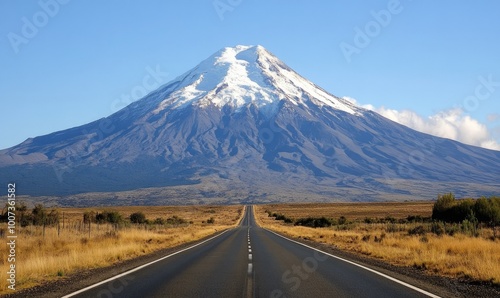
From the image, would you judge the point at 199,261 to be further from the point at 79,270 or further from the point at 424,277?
the point at 424,277

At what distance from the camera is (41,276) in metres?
16.9

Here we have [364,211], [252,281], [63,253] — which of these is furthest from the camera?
[364,211]

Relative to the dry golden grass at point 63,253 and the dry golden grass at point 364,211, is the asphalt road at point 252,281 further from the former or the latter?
the dry golden grass at point 364,211

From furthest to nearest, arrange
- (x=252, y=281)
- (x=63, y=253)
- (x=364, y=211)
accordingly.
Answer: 1. (x=364, y=211)
2. (x=63, y=253)
3. (x=252, y=281)

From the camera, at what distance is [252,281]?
50.3 ft

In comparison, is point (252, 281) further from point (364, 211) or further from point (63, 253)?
point (364, 211)

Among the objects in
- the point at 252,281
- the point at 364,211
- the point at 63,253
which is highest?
the point at 63,253

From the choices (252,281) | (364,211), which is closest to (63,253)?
(252,281)

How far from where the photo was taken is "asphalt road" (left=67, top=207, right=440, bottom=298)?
13.3 metres

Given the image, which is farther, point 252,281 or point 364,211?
point 364,211

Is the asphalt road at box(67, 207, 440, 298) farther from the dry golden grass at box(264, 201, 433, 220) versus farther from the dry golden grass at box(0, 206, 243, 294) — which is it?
the dry golden grass at box(264, 201, 433, 220)

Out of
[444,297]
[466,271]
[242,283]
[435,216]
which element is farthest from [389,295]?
[435,216]

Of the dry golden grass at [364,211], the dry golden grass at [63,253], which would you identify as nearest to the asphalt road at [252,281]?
the dry golden grass at [63,253]

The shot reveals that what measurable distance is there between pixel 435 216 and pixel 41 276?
1651 inches
